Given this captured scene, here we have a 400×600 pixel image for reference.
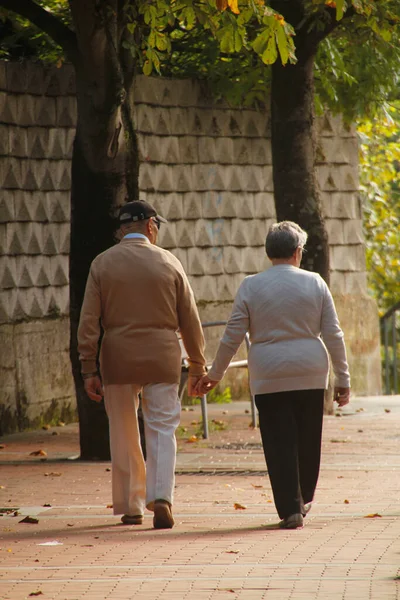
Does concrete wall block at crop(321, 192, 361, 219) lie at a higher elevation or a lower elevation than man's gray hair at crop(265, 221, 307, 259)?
higher

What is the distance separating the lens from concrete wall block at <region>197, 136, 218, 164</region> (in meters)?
16.2

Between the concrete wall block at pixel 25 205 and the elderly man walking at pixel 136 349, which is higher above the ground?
the concrete wall block at pixel 25 205

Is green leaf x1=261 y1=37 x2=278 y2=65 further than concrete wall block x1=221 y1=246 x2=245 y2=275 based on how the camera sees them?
No

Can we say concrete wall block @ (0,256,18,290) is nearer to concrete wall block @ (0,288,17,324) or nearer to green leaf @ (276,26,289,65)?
concrete wall block @ (0,288,17,324)

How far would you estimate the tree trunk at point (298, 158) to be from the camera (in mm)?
14320

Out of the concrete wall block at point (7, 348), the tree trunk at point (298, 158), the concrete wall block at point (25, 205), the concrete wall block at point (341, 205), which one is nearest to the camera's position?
the concrete wall block at point (7, 348)

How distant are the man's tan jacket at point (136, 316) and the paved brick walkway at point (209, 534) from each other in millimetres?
951

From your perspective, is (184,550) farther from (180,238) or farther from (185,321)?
(180,238)

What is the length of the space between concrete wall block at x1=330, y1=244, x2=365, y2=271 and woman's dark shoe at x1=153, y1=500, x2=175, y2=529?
950cm

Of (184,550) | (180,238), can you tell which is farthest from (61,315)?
(184,550)

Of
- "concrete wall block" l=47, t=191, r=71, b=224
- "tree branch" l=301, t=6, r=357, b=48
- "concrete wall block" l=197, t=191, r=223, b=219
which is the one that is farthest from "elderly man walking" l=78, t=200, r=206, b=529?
"concrete wall block" l=197, t=191, r=223, b=219

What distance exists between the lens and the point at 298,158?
14375 millimetres

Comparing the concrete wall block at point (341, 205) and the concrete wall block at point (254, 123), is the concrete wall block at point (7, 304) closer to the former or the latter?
the concrete wall block at point (254, 123)

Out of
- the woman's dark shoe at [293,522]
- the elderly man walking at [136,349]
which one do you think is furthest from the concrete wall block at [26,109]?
the woman's dark shoe at [293,522]
